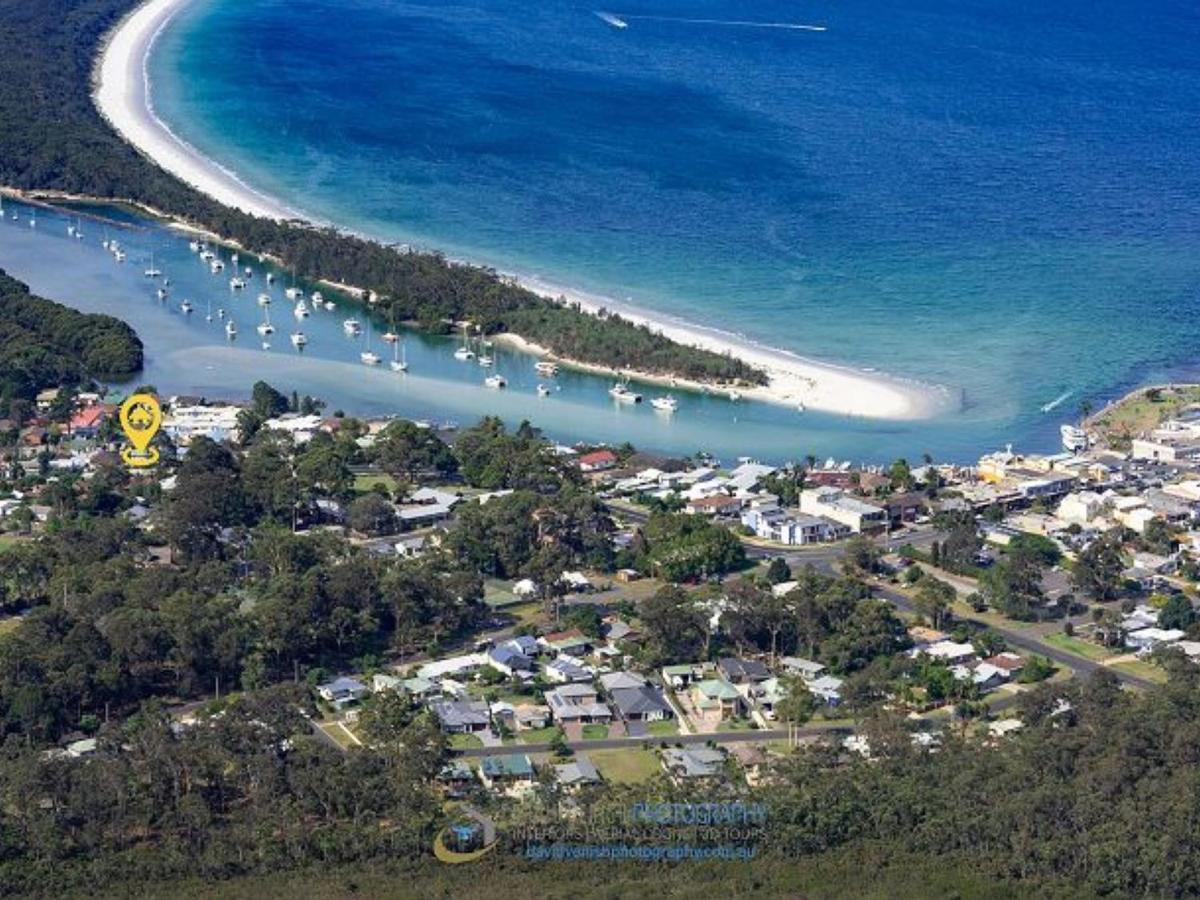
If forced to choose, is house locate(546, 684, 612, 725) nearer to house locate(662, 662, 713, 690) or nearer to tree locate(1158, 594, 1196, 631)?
house locate(662, 662, 713, 690)

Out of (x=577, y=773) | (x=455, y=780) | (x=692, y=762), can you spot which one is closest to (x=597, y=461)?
(x=692, y=762)

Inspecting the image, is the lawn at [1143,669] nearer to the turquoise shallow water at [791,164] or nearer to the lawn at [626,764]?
the lawn at [626,764]

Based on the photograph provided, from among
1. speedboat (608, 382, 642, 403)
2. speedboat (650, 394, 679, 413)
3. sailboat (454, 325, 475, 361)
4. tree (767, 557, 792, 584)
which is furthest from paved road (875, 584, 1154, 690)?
sailboat (454, 325, 475, 361)

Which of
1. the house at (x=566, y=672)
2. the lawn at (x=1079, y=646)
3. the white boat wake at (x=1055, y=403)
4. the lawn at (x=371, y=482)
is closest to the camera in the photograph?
the house at (x=566, y=672)

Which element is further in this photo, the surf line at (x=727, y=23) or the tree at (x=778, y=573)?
the surf line at (x=727, y=23)

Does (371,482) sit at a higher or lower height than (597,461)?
lower

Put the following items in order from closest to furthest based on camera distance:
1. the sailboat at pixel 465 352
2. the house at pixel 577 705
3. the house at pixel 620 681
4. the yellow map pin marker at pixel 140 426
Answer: the house at pixel 577 705
the house at pixel 620 681
the yellow map pin marker at pixel 140 426
the sailboat at pixel 465 352

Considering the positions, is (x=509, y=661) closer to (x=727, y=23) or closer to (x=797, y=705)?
(x=797, y=705)

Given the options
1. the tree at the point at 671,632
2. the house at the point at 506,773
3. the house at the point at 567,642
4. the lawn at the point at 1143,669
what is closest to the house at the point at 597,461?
the house at the point at 567,642
